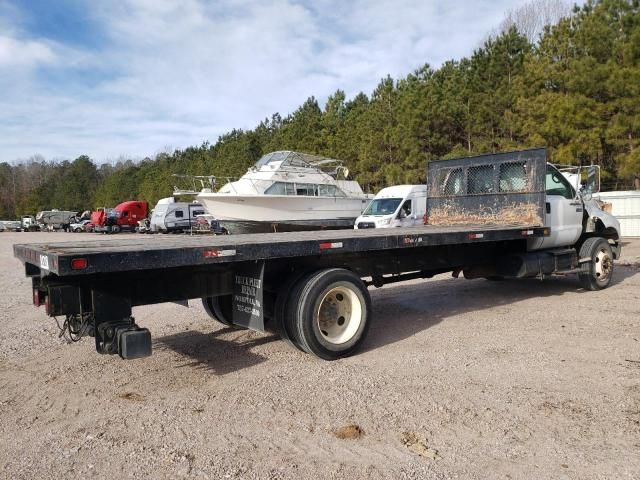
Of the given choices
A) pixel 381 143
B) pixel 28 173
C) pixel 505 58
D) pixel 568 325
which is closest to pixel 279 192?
pixel 381 143

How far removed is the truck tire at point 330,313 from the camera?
556 centimetres

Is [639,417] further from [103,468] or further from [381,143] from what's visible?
[381,143]

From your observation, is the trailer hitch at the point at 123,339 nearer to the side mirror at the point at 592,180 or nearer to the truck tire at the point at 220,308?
the truck tire at the point at 220,308

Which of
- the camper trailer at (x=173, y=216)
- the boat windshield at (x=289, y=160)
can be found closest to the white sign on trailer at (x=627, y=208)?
the boat windshield at (x=289, y=160)

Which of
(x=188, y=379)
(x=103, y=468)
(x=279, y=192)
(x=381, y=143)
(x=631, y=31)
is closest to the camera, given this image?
(x=103, y=468)

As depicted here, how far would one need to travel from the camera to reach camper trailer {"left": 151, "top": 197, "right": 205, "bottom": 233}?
3866 centimetres

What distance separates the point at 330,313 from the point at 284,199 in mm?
18701

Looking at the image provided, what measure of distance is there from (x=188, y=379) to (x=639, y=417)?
3951 mm

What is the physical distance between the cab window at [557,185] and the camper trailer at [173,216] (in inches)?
1239

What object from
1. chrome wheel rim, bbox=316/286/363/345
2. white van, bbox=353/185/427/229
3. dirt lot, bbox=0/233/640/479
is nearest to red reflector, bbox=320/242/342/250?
chrome wheel rim, bbox=316/286/363/345

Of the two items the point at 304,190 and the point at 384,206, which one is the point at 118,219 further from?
the point at 384,206

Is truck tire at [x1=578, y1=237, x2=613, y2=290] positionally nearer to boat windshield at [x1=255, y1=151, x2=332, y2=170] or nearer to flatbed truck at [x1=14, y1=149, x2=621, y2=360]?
flatbed truck at [x1=14, y1=149, x2=621, y2=360]

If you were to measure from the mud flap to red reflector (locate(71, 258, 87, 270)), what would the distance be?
5.65ft

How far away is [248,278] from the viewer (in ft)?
18.1
